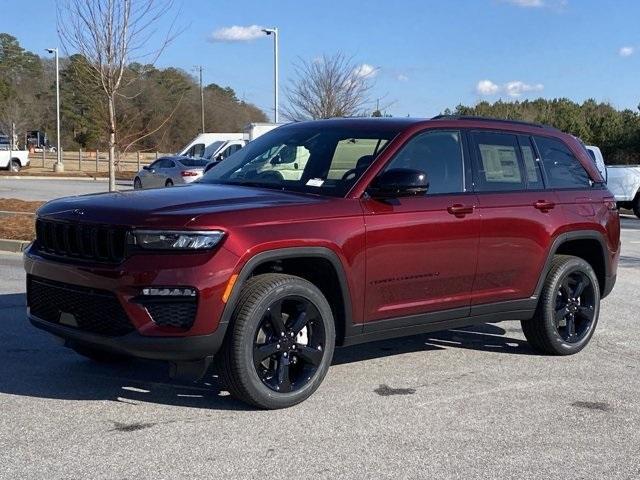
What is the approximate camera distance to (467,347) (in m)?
7.41

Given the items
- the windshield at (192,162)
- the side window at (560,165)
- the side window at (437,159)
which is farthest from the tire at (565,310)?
the windshield at (192,162)

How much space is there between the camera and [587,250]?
24.7 ft

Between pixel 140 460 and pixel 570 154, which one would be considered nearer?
pixel 140 460

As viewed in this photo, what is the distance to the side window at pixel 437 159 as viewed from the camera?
6121mm

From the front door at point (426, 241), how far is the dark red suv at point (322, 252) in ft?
0.04

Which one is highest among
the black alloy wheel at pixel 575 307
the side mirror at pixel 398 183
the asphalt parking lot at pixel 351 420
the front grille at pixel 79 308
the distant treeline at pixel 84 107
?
the distant treeline at pixel 84 107

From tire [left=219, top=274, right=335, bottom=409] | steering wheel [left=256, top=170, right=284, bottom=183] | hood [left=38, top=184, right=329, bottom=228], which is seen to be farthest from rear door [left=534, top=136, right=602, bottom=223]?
tire [left=219, top=274, right=335, bottom=409]

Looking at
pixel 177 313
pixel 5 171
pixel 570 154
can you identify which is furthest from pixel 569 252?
pixel 5 171

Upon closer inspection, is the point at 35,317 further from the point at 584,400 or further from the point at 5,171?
the point at 5,171

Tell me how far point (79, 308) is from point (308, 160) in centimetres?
196

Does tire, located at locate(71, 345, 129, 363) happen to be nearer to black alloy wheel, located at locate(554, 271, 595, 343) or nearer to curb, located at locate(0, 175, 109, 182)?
black alloy wheel, located at locate(554, 271, 595, 343)

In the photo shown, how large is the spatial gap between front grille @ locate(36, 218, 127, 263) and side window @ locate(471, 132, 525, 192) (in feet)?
9.07

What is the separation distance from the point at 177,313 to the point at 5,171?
44736 millimetres

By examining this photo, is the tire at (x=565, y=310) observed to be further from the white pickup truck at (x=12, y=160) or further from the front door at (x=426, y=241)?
the white pickup truck at (x=12, y=160)
